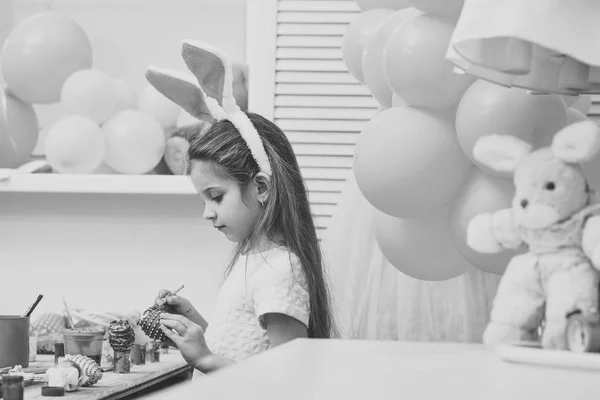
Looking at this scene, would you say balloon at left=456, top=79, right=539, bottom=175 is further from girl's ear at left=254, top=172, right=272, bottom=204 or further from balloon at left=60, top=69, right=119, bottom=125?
balloon at left=60, top=69, right=119, bottom=125

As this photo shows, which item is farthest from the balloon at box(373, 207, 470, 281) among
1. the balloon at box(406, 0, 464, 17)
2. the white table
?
the white table

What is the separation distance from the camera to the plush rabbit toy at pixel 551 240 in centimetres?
74

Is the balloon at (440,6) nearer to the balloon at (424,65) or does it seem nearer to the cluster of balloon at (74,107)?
the balloon at (424,65)

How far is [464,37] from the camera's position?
81 cm

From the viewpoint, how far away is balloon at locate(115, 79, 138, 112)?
8.18ft

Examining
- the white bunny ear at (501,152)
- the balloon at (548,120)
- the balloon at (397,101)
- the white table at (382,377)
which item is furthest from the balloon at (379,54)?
the white table at (382,377)

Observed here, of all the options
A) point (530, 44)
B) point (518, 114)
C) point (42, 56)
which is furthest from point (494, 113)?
point (42, 56)

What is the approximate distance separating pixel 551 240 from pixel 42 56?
1930mm

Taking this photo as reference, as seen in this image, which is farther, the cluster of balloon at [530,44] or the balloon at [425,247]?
the balloon at [425,247]

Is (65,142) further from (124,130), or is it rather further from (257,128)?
(257,128)

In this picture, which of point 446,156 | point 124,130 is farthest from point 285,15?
point 446,156

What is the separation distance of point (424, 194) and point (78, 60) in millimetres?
1494

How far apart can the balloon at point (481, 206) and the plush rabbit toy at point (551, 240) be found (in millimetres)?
428

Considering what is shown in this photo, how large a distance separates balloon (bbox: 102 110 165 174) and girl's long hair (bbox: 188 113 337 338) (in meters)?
0.61
